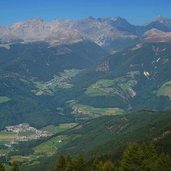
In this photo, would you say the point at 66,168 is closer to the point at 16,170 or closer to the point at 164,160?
the point at 16,170

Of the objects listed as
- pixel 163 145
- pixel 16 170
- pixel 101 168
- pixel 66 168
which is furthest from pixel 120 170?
pixel 163 145

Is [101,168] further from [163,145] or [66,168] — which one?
[163,145]

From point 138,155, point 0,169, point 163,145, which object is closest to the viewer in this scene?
point 0,169

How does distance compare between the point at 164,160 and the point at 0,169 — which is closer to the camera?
the point at 0,169

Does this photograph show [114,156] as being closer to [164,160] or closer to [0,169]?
[164,160]

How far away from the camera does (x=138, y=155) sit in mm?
108000

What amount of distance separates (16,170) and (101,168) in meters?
17.4

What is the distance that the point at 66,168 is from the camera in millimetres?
105500

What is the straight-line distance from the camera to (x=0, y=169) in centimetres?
10112

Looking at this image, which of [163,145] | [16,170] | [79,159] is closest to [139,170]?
[79,159]

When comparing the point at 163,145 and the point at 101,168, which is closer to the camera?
the point at 101,168

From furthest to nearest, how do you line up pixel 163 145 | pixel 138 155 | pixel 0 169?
pixel 163 145, pixel 138 155, pixel 0 169

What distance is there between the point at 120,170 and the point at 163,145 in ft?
275

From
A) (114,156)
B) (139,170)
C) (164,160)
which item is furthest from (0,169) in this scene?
(114,156)
